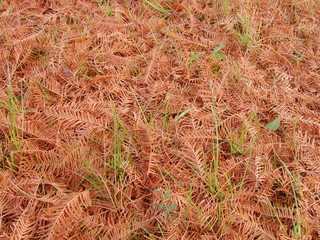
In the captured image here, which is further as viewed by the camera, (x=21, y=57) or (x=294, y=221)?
(x=21, y=57)

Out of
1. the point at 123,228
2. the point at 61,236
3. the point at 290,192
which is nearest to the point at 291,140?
the point at 290,192

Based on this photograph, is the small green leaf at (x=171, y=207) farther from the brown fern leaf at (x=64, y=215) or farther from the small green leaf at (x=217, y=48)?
the small green leaf at (x=217, y=48)

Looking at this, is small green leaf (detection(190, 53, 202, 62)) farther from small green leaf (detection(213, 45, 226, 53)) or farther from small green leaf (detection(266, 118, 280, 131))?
small green leaf (detection(266, 118, 280, 131))

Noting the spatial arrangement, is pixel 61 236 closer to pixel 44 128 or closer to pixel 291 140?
pixel 44 128

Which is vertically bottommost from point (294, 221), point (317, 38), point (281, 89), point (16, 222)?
point (16, 222)

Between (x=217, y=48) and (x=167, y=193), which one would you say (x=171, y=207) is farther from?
(x=217, y=48)

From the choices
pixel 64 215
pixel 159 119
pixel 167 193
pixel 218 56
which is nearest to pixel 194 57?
pixel 218 56

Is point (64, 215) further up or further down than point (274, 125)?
further down

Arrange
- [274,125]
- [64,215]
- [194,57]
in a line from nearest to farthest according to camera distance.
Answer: [64,215], [274,125], [194,57]

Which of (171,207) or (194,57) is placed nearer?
(171,207)
